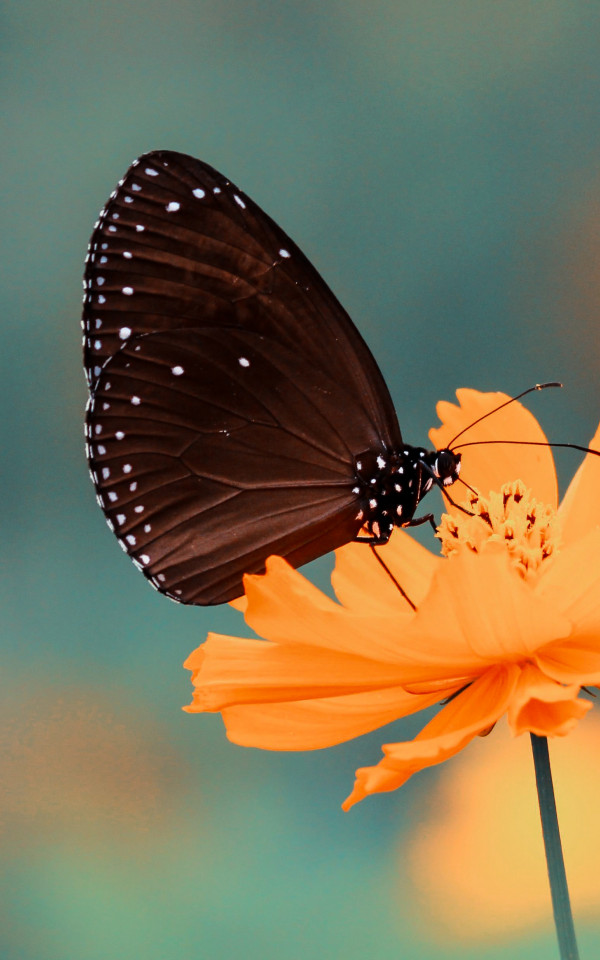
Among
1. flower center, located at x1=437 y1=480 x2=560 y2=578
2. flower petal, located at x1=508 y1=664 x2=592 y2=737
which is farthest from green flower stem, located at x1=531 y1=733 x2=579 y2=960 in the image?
flower center, located at x1=437 y1=480 x2=560 y2=578

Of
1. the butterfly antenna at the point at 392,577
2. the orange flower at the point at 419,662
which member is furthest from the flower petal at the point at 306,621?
the butterfly antenna at the point at 392,577

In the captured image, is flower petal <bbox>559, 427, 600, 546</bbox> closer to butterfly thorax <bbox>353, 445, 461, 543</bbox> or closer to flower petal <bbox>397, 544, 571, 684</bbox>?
butterfly thorax <bbox>353, 445, 461, 543</bbox>

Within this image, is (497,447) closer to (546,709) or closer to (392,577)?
(392,577)

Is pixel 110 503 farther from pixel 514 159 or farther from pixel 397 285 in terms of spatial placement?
pixel 514 159

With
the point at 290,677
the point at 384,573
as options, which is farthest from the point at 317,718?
the point at 384,573

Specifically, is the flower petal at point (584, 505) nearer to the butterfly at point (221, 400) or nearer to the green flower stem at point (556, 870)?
the butterfly at point (221, 400)
